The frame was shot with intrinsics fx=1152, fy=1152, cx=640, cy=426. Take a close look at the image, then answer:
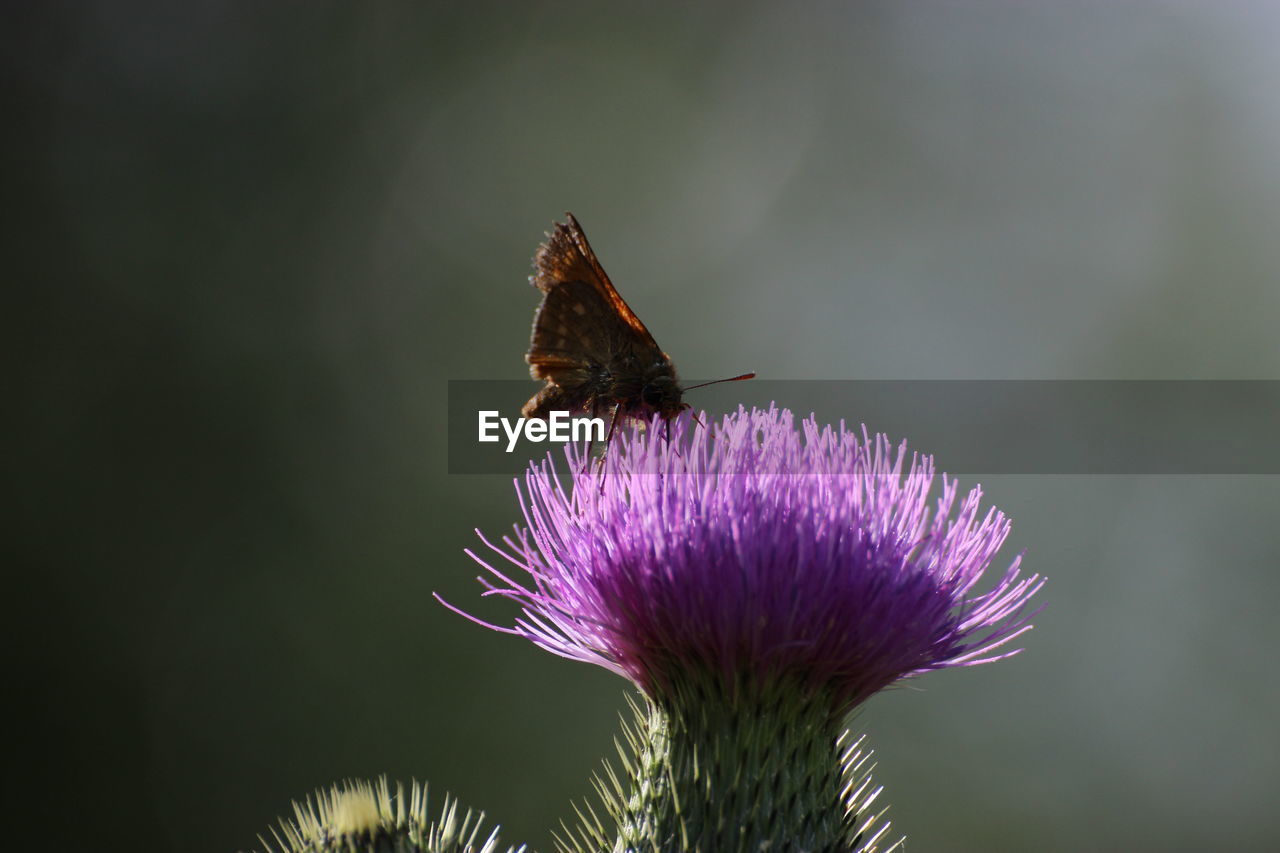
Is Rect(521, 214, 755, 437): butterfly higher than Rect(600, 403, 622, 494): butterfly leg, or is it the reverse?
Rect(521, 214, 755, 437): butterfly

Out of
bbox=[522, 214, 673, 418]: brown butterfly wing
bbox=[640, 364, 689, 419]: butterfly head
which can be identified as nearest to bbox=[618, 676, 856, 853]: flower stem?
bbox=[640, 364, 689, 419]: butterfly head

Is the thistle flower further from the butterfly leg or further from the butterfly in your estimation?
the butterfly

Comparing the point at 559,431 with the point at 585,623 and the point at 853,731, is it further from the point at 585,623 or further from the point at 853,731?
the point at 853,731

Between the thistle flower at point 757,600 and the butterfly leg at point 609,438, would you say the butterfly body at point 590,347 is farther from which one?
the thistle flower at point 757,600

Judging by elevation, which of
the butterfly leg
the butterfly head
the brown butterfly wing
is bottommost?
the butterfly leg

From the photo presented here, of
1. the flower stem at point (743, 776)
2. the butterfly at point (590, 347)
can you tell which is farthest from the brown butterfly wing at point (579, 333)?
the flower stem at point (743, 776)

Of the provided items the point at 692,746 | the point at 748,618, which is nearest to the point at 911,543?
the point at 748,618

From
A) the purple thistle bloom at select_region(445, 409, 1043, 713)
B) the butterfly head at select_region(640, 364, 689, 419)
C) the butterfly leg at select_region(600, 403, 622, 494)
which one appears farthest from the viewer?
the butterfly head at select_region(640, 364, 689, 419)

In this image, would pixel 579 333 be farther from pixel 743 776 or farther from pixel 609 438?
pixel 743 776
